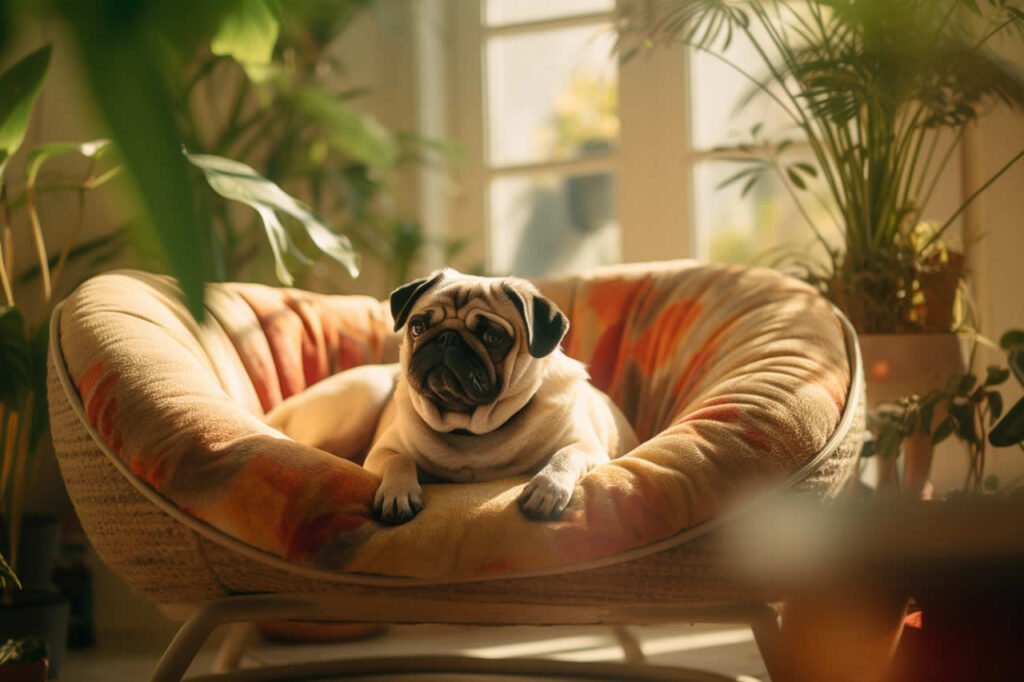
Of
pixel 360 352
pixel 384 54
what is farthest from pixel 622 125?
pixel 360 352

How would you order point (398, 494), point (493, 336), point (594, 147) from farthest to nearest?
point (594, 147) < point (493, 336) < point (398, 494)

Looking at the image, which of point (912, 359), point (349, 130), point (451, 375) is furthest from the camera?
point (349, 130)

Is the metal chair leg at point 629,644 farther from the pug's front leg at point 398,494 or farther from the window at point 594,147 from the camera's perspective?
the window at point 594,147

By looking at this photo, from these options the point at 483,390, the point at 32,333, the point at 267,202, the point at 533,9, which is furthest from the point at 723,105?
the point at 32,333

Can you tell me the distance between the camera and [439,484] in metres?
1.76

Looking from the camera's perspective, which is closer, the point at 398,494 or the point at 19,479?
the point at 398,494

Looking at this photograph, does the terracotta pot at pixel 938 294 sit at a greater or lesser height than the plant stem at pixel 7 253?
lesser

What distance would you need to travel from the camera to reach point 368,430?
6.93 ft

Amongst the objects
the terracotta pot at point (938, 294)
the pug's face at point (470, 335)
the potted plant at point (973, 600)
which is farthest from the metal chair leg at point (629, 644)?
the terracotta pot at point (938, 294)

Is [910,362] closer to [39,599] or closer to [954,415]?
[954,415]

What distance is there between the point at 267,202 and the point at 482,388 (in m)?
0.66

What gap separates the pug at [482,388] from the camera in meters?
1.73

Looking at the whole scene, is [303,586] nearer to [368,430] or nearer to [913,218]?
[368,430]

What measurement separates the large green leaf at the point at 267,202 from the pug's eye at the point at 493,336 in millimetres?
445
